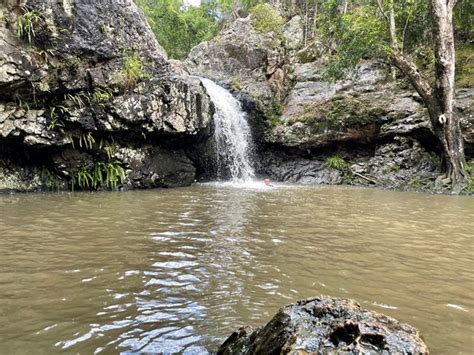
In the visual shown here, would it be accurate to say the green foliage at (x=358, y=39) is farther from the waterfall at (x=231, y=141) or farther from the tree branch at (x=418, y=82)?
the waterfall at (x=231, y=141)

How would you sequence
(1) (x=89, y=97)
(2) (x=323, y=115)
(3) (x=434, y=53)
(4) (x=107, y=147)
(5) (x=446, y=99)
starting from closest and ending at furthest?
(1) (x=89, y=97) < (4) (x=107, y=147) < (5) (x=446, y=99) < (3) (x=434, y=53) < (2) (x=323, y=115)

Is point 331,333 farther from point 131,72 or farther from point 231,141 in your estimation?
point 231,141

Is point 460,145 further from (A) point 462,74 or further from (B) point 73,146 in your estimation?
(B) point 73,146

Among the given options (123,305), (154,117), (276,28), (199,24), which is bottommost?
(123,305)

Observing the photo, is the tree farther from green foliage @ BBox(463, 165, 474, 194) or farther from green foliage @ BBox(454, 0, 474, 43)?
green foliage @ BBox(454, 0, 474, 43)

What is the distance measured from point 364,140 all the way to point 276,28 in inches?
361

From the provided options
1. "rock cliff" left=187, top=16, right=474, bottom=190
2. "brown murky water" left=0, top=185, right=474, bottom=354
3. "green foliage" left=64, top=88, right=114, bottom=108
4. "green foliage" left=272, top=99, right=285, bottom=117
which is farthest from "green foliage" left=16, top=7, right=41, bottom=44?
"green foliage" left=272, top=99, right=285, bottom=117

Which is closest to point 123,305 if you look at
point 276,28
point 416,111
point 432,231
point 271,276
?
point 271,276

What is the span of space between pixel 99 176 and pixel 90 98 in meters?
2.35

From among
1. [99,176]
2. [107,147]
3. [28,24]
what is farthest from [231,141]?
[28,24]

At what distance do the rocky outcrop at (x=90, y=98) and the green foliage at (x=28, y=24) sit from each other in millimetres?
26

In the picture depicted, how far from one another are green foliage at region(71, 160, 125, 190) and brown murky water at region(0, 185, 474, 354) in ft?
13.9

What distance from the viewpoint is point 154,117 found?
12.1m

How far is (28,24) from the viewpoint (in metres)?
10.4
